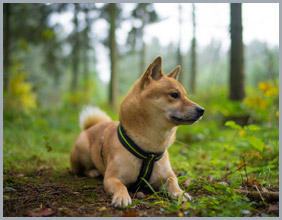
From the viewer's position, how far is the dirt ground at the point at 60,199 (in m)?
2.01

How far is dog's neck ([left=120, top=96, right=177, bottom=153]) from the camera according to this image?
105 inches

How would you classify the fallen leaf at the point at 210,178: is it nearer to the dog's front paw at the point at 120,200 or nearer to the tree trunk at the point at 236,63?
the dog's front paw at the point at 120,200

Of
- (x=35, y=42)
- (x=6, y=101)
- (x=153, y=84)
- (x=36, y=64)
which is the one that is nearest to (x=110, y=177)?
(x=153, y=84)

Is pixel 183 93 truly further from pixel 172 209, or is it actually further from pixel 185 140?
pixel 185 140

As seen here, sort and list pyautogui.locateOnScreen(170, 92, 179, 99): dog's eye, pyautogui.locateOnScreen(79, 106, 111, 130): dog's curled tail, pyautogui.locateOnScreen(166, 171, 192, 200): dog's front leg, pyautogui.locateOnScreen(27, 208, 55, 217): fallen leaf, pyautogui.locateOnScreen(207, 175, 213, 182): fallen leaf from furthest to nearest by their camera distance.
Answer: pyautogui.locateOnScreen(79, 106, 111, 130): dog's curled tail, pyautogui.locateOnScreen(207, 175, 213, 182): fallen leaf, pyautogui.locateOnScreen(170, 92, 179, 99): dog's eye, pyautogui.locateOnScreen(166, 171, 192, 200): dog's front leg, pyautogui.locateOnScreen(27, 208, 55, 217): fallen leaf

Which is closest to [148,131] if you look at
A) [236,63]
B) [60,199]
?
[60,199]

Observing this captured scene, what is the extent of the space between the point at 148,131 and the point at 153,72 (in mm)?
732

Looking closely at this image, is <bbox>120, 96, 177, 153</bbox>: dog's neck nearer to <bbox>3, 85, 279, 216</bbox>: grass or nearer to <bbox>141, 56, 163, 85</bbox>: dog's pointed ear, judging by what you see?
<bbox>141, 56, 163, 85</bbox>: dog's pointed ear

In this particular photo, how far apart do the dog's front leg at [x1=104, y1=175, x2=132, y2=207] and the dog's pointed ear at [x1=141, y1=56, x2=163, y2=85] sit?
1173mm

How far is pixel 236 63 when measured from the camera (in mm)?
6570

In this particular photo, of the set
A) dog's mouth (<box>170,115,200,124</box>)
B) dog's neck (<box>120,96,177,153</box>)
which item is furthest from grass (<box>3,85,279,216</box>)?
dog's mouth (<box>170,115,200,124</box>)

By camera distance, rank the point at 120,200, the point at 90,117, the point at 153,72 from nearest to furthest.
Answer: the point at 120,200 < the point at 153,72 < the point at 90,117

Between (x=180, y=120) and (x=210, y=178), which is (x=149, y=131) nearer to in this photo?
(x=180, y=120)

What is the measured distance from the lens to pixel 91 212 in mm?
2057
